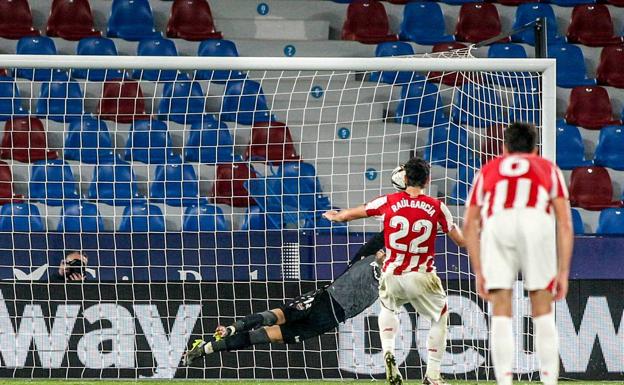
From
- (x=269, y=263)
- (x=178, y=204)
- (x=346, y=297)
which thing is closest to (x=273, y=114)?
(x=178, y=204)

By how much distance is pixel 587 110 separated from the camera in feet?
49.5

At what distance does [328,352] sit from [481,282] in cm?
414

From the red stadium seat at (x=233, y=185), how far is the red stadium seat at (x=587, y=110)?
14.8 feet

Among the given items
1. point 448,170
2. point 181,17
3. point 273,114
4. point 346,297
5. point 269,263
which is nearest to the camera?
point 346,297

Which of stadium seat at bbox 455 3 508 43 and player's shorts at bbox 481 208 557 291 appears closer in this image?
player's shorts at bbox 481 208 557 291

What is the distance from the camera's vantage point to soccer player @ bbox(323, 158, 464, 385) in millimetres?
9406

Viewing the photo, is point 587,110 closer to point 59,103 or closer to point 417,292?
point 59,103

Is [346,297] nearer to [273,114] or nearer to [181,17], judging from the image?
[273,114]

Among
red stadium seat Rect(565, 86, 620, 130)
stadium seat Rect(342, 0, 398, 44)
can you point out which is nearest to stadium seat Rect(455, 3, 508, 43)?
stadium seat Rect(342, 0, 398, 44)

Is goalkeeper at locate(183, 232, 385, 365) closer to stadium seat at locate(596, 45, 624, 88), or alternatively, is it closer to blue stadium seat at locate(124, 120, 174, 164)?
blue stadium seat at locate(124, 120, 174, 164)

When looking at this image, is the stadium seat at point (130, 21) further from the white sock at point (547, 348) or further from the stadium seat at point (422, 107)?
the white sock at point (547, 348)

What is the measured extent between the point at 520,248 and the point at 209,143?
21.4 feet

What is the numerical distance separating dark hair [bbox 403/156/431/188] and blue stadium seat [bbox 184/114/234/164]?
3.73m

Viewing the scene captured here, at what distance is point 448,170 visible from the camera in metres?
12.5
